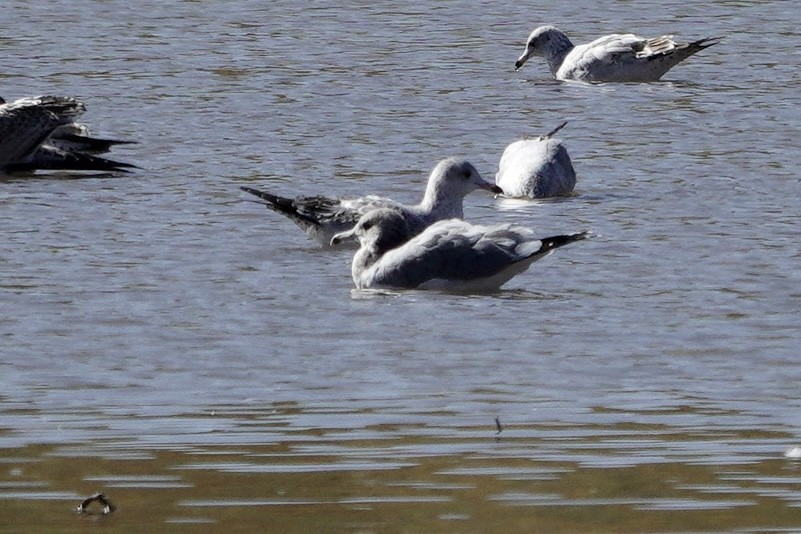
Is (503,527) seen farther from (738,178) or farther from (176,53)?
(176,53)

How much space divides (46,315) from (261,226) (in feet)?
10.2

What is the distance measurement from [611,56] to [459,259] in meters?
10.7

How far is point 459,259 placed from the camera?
9805 millimetres

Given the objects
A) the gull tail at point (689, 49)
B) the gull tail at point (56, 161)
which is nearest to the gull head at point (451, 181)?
the gull tail at point (56, 161)

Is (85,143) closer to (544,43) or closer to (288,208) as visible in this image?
(288,208)

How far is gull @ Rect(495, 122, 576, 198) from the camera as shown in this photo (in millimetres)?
13172

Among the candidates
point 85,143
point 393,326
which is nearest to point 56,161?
point 85,143

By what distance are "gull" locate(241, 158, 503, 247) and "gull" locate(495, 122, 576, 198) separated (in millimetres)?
1538

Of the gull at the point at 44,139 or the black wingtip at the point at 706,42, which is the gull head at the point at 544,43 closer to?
the black wingtip at the point at 706,42

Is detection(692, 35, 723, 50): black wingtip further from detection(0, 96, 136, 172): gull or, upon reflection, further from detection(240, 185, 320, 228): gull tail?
detection(240, 185, 320, 228): gull tail

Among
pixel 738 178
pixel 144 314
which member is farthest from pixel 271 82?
pixel 144 314

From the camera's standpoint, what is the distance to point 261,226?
12109 millimetres

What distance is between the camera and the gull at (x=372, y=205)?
37.2 feet

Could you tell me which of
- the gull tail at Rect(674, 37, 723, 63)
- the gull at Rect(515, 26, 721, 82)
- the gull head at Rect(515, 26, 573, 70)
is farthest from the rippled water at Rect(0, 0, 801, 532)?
the gull head at Rect(515, 26, 573, 70)
